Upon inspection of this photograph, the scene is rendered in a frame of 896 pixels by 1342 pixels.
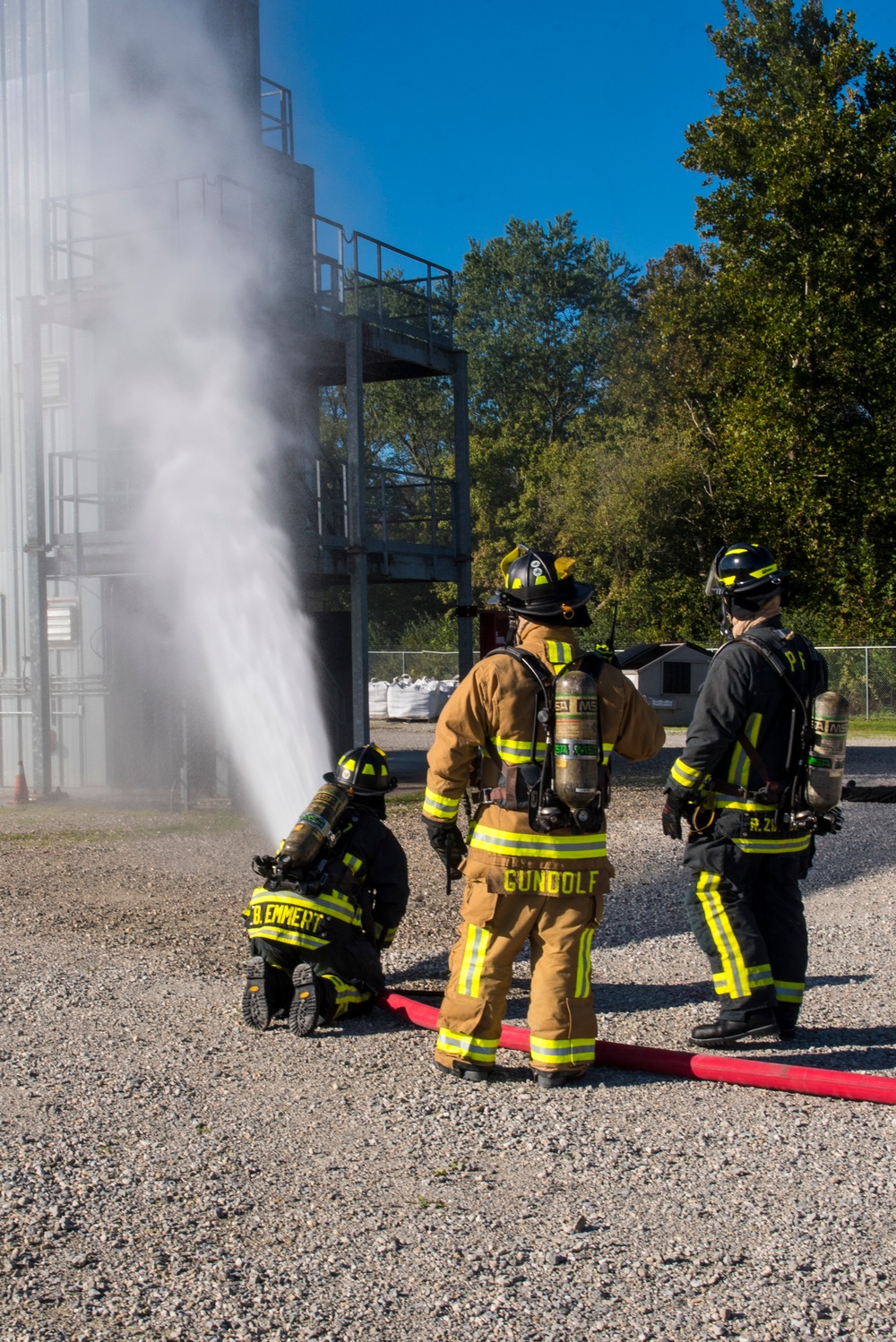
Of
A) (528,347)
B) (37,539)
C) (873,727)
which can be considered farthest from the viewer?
(528,347)

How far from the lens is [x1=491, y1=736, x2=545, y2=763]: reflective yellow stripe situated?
176 inches

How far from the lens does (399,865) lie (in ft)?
17.9

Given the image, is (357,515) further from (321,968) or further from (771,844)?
(771,844)

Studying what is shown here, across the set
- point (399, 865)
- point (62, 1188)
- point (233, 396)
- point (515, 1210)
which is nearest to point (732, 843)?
point (399, 865)

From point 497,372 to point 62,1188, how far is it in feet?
182

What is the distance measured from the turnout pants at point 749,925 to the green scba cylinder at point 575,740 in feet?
2.68

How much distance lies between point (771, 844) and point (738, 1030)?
747mm

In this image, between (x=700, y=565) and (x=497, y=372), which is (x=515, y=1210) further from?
(x=497, y=372)

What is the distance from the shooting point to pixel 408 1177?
11.9 feet

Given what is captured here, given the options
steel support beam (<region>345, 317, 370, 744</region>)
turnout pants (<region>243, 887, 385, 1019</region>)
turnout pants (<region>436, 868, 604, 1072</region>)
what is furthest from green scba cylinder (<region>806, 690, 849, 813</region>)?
steel support beam (<region>345, 317, 370, 744</region>)

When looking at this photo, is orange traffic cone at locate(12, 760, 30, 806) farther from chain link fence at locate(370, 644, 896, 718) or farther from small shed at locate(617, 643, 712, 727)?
chain link fence at locate(370, 644, 896, 718)

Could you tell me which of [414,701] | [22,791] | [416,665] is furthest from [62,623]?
[416,665]

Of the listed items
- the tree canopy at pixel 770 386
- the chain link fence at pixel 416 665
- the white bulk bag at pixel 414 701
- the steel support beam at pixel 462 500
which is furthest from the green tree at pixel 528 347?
the steel support beam at pixel 462 500

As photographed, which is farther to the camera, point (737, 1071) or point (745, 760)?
point (745, 760)
